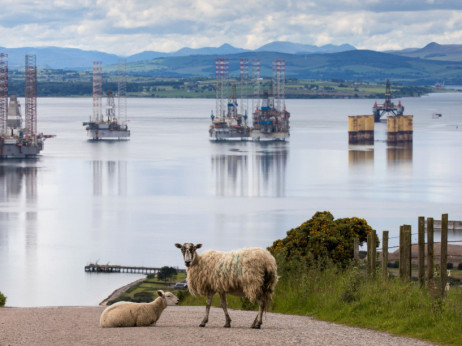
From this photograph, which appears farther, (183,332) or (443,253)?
(443,253)

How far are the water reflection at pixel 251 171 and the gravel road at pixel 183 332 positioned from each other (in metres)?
71.6

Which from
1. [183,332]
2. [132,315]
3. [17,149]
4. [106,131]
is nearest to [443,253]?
[183,332]

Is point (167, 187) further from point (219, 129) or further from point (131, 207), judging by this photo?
point (219, 129)

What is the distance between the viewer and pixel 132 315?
13.2 metres

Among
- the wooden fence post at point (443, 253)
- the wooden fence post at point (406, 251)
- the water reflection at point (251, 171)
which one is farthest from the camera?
the water reflection at point (251, 171)

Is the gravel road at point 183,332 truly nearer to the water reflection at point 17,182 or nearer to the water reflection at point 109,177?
the water reflection at point 17,182

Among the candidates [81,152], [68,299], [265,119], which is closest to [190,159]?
[81,152]

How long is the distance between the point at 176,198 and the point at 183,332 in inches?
2782

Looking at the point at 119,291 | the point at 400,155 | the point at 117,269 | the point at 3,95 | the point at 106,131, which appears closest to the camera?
the point at 119,291

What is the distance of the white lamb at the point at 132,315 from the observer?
42.9 ft

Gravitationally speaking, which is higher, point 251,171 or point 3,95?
point 3,95

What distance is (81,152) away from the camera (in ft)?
456

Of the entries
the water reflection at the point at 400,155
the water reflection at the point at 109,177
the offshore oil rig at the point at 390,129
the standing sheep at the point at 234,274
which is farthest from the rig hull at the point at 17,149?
the standing sheep at the point at 234,274

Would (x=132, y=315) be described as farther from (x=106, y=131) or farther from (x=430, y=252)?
(x=106, y=131)
